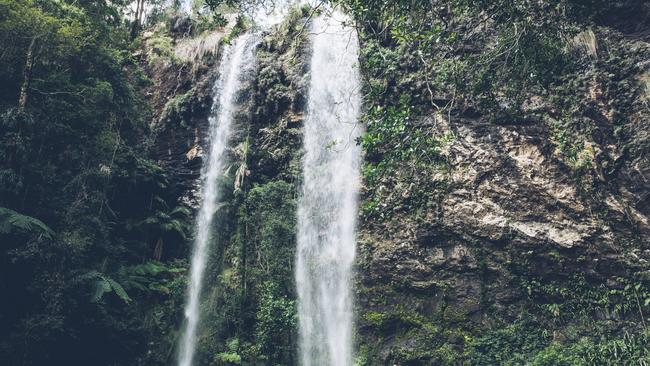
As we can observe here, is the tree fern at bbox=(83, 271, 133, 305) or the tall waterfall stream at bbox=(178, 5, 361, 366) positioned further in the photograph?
the tall waterfall stream at bbox=(178, 5, 361, 366)

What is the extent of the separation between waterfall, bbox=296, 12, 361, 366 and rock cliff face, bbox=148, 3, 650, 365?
382mm

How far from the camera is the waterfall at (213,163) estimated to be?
11305 mm

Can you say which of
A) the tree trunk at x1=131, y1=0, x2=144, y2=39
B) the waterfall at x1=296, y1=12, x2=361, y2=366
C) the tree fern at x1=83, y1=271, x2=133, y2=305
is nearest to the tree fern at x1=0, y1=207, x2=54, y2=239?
the tree fern at x1=83, y1=271, x2=133, y2=305

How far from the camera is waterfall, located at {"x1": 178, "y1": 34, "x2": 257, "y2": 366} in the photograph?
11305mm

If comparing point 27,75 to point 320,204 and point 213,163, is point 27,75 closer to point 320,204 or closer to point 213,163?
point 213,163

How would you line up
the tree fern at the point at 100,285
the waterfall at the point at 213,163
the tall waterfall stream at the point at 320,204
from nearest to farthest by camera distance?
the tree fern at the point at 100,285 < the tall waterfall stream at the point at 320,204 < the waterfall at the point at 213,163

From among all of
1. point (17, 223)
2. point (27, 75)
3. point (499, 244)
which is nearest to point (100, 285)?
point (17, 223)

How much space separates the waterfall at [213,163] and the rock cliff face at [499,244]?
0.54m

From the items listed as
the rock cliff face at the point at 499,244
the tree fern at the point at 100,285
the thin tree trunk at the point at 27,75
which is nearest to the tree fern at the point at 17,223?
the tree fern at the point at 100,285

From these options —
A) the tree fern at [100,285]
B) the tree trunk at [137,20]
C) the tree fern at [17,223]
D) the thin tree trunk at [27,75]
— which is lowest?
the tree fern at [100,285]

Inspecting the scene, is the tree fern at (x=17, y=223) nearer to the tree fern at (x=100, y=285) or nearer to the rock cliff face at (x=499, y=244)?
the tree fern at (x=100, y=285)

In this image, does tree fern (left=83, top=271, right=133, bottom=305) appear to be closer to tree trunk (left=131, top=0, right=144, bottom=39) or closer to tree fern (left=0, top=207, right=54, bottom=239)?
tree fern (left=0, top=207, right=54, bottom=239)

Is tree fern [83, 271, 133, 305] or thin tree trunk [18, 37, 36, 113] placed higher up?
thin tree trunk [18, 37, 36, 113]

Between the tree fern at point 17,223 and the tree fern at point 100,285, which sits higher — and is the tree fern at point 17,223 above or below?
above
